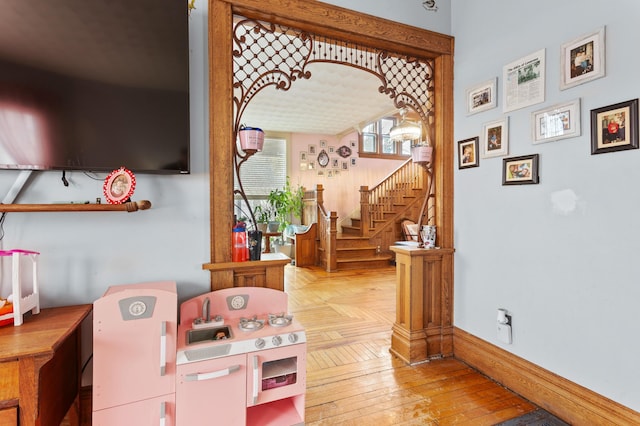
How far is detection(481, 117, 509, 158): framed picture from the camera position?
2316mm

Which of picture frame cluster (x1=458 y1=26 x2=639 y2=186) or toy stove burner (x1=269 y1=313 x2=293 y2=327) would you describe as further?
toy stove burner (x1=269 y1=313 x2=293 y2=327)

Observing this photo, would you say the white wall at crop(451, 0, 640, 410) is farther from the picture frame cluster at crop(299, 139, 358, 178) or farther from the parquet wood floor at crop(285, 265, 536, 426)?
the picture frame cluster at crop(299, 139, 358, 178)

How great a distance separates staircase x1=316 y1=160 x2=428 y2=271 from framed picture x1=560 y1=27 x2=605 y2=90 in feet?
14.7

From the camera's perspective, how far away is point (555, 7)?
2018mm

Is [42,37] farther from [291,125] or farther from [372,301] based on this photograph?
[291,125]

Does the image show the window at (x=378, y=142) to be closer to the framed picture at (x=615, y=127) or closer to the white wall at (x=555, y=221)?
the white wall at (x=555, y=221)

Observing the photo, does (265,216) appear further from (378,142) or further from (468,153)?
(468,153)

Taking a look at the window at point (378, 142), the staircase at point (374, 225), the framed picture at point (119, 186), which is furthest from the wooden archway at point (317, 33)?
the window at point (378, 142)

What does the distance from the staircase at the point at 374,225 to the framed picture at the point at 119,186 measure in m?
4.82

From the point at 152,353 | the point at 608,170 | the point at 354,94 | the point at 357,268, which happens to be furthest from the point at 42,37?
the point at 357,268

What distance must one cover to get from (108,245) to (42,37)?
110cm

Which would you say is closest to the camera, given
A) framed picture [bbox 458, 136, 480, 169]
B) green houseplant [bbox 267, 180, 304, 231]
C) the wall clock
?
framed picture [bbox 458, 136, 480, 169]

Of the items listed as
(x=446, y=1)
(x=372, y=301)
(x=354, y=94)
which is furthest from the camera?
(x=354, y=94)

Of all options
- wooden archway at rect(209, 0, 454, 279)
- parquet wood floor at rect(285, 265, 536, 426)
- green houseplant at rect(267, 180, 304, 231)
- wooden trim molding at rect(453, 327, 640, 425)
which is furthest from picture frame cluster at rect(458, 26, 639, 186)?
green houseplant at rect(267, 180, 304, 231)
